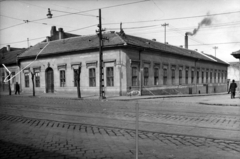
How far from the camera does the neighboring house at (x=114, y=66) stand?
2391 centimetres

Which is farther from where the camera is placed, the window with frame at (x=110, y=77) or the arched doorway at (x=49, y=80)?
the arched doorway at (x=49, y=80)

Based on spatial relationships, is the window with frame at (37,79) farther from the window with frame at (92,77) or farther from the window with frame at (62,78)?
the window with frame at (92,77)

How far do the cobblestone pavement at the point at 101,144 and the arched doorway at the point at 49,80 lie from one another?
2335cm

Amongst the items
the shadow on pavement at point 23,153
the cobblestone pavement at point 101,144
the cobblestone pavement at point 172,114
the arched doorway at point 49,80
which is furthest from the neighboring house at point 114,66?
the shadow on pavement at point 23,153

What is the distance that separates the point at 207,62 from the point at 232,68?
59.3 ft

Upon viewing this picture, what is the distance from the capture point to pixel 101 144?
18.3 ft

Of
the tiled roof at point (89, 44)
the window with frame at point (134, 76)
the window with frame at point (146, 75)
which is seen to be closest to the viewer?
the tiled roof at point (89, 44)

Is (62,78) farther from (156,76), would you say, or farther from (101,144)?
(101,144)

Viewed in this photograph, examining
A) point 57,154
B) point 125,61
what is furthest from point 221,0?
point 125,61

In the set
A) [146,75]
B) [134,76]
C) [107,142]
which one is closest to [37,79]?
[134,76]

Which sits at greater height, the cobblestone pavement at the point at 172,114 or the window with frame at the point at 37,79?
the window with frame at the point at 37,79

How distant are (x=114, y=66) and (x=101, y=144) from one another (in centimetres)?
1870

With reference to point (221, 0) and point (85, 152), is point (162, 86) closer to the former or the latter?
point (221, 0)

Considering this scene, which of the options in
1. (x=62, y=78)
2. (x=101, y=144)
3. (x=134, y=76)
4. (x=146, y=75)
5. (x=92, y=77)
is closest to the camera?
(x=101, y=144)
